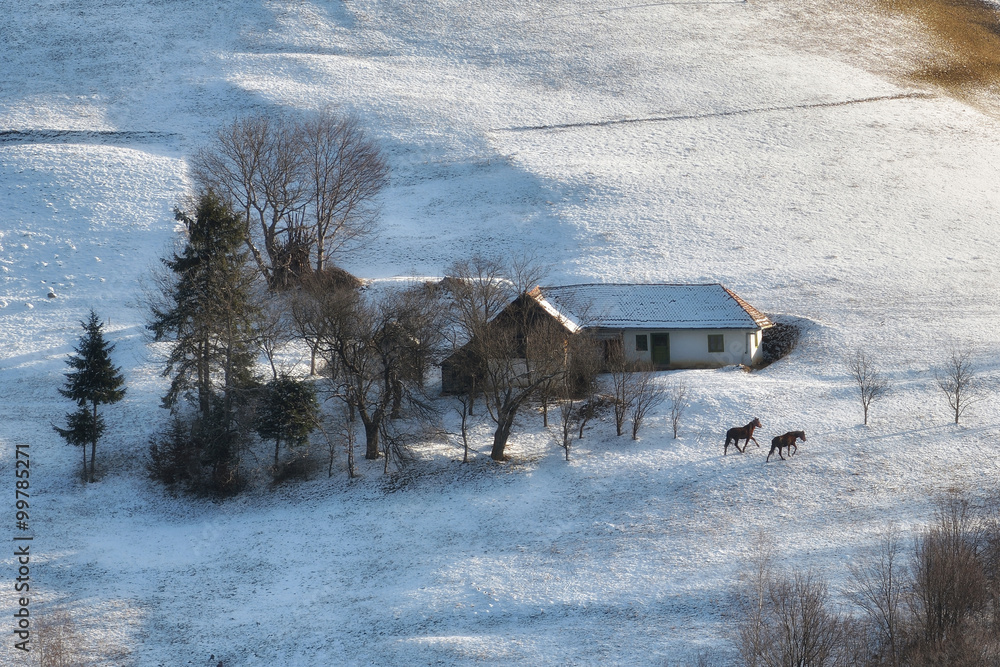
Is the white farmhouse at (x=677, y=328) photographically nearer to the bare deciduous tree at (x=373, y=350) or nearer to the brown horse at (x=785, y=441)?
the bare deciduous tree at (x=373, y=350)

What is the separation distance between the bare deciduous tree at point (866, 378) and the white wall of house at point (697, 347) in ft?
13.5

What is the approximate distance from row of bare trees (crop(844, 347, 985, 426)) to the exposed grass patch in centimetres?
4152

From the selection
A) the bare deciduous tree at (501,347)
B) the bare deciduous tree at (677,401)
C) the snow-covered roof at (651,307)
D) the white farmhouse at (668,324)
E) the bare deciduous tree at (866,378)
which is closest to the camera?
the bare deciduous tree at (501,347)

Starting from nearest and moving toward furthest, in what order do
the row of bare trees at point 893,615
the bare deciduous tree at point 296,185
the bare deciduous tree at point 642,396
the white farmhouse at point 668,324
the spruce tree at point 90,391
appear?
the row of bare trees at point 893,615
the spruce tree at point 90,391
the bare deciduous tree at point 642,396
the white farmhouse at point 668,324
the bare deciduous tree at point 296,185

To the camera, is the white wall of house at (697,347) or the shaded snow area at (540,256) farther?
the white wall of house at (697,347)

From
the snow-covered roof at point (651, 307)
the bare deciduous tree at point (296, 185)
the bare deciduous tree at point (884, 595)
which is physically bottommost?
the bare deciduous tree at point (884, 595)

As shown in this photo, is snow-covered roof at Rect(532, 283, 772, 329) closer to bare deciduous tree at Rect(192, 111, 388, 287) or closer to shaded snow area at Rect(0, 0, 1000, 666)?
shaded snow area at Rect(0, 0, 1000, 666)

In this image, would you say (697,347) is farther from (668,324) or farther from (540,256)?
(540,256)

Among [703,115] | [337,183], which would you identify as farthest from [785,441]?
[703,115]

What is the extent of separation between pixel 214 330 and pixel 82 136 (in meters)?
34.9

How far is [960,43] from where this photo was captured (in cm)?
7725

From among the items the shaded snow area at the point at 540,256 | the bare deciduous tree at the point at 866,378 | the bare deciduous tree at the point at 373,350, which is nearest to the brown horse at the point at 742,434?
the shaded snow area at the point at 540,256

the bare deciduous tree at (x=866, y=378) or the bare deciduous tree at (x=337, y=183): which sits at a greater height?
the bare deciduous tree at (x=337, y=183)

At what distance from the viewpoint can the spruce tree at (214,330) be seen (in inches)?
1246
